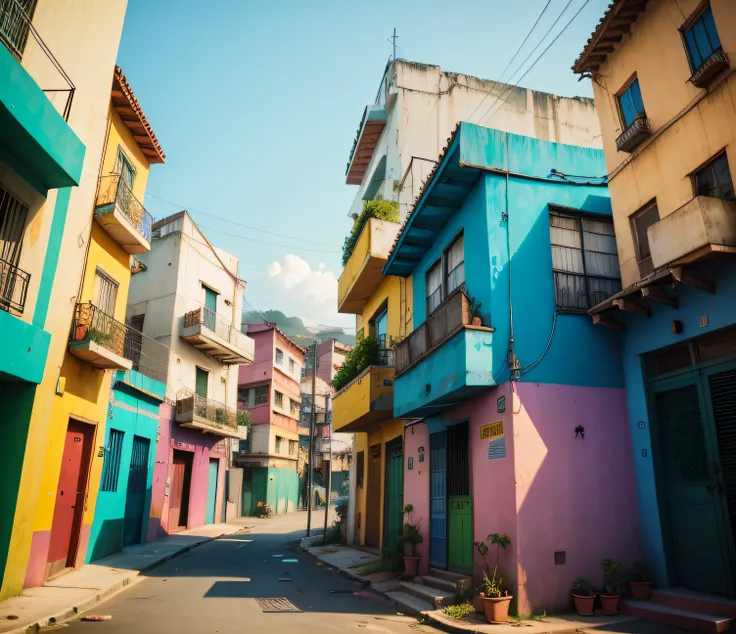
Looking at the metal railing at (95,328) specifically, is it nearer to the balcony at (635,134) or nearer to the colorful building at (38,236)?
the colorful building at (38,236)

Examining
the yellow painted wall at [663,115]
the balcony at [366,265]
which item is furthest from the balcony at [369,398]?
the yellow painted wall at [663,115]

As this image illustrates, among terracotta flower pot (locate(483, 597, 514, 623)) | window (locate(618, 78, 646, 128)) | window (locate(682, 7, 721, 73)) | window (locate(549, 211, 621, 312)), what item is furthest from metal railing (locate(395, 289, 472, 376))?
window (locate(682, 7, 721, 73))

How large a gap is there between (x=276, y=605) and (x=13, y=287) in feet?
23.4

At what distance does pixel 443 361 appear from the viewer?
10562 mm

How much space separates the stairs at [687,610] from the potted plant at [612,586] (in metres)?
0.18

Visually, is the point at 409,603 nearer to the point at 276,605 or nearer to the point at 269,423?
the point at 276,605

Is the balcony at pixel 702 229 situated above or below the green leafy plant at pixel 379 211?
below

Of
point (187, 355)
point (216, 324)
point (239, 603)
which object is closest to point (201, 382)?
point (187, 355)

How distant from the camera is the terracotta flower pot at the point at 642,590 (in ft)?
27.6

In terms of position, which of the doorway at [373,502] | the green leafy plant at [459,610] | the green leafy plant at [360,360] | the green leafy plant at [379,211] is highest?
the green leafy plant at [379,211]

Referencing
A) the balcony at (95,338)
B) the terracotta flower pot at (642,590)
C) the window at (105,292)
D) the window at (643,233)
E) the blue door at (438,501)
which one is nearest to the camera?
the terracotta flower pot at (642,590)

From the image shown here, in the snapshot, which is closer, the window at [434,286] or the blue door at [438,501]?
the blue door at [438,501]

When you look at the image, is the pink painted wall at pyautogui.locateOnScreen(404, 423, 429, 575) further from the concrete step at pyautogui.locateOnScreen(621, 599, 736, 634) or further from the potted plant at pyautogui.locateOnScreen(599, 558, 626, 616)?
the concrete step at pyautogui.locateOnScreen(621, 599, 736, 634)

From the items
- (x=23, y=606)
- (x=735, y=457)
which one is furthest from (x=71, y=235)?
(x=735, y=457)
